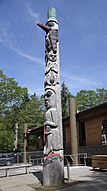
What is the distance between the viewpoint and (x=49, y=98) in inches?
348

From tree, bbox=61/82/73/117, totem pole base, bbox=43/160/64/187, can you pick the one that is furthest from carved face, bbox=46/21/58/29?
tree, bbox=61/82/73/117

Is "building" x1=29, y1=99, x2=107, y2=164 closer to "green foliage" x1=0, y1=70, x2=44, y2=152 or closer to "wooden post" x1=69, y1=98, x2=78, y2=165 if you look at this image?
"wooden post" x1=69, y1=98, x2=78, y2=165

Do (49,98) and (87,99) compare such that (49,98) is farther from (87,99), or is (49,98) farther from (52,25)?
(87,99)

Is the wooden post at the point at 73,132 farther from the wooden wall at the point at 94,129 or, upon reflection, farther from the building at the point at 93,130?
the wooden wall at the point at 94,129

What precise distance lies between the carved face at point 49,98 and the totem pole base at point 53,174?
2.47 m

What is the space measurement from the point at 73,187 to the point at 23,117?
24752mm

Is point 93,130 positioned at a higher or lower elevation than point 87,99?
lower

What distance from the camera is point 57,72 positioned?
30.9 feet

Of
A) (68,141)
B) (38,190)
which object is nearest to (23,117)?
(68,141)

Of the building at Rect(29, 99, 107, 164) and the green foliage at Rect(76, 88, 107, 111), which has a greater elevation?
the green foliage at Rect(76, 88, 107, 111)

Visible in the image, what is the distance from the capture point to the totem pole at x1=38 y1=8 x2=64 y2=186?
306 inches

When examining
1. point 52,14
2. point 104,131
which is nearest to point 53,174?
point 104,131

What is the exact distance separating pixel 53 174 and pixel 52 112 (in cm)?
260

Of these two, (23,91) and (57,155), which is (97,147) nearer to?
(57,155)
